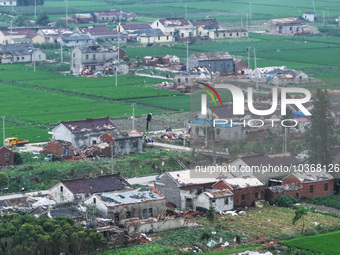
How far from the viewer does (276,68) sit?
7419cm

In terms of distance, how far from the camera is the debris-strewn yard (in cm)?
3750

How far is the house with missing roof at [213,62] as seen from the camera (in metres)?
79.8

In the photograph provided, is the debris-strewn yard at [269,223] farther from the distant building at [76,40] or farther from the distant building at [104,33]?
the distant building at [104,33]

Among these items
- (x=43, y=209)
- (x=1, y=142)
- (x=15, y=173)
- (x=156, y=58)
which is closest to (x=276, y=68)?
(x=156, y=58)

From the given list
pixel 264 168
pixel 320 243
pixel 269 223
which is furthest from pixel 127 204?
pixel 264 168

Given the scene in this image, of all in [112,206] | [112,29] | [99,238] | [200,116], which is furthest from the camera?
[112,29]

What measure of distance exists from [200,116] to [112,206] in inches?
527

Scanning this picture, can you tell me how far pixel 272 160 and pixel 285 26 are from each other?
211 ft

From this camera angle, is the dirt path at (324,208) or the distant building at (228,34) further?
the distant building at (228,34)

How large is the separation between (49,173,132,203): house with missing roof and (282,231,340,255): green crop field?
842 cm

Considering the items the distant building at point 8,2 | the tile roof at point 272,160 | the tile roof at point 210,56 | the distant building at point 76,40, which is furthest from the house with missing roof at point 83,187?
the distant building at point 8,2

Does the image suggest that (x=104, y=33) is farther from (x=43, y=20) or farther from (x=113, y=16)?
(x=113, y=16)

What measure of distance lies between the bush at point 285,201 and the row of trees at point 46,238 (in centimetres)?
984

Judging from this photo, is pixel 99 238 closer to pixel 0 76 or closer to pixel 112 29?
pixel 0 76
